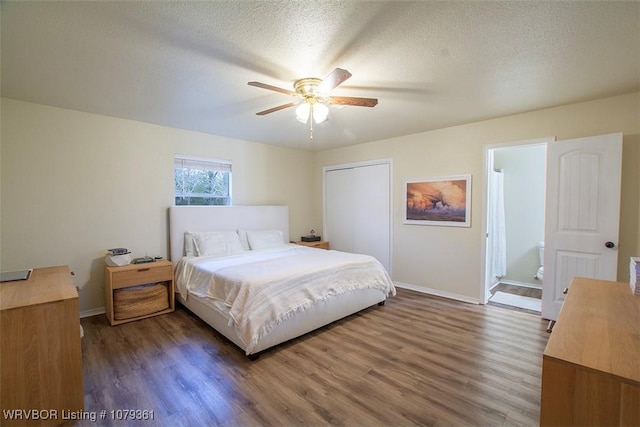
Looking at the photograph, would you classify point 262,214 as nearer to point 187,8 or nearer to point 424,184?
point 424,184

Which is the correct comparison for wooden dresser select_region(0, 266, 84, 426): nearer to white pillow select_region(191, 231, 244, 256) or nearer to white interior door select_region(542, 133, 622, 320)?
Answer: white pillow select_region(191, 231, 244, 256)

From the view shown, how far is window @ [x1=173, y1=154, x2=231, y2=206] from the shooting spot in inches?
162

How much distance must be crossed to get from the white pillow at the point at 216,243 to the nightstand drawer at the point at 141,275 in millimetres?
487

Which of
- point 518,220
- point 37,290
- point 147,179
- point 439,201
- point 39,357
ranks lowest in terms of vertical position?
point 39,357

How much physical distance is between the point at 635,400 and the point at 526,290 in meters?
4.34

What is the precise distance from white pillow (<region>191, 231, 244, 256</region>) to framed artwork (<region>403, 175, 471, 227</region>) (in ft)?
8.83

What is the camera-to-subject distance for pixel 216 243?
3.94 metres

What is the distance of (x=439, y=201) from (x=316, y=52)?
2.94m

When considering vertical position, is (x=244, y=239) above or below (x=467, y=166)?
below

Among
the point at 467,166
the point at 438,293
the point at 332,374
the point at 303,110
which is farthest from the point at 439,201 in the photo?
the point at 332,374

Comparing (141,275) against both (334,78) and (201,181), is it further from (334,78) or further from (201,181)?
(334,78)

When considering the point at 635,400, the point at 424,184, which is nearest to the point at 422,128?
the point at 424,184

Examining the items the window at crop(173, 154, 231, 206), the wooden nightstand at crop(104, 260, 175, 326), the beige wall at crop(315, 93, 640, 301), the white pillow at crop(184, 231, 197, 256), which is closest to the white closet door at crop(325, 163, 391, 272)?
the beige wall at crop(315, 93, 640, 301)

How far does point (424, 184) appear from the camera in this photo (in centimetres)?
427
